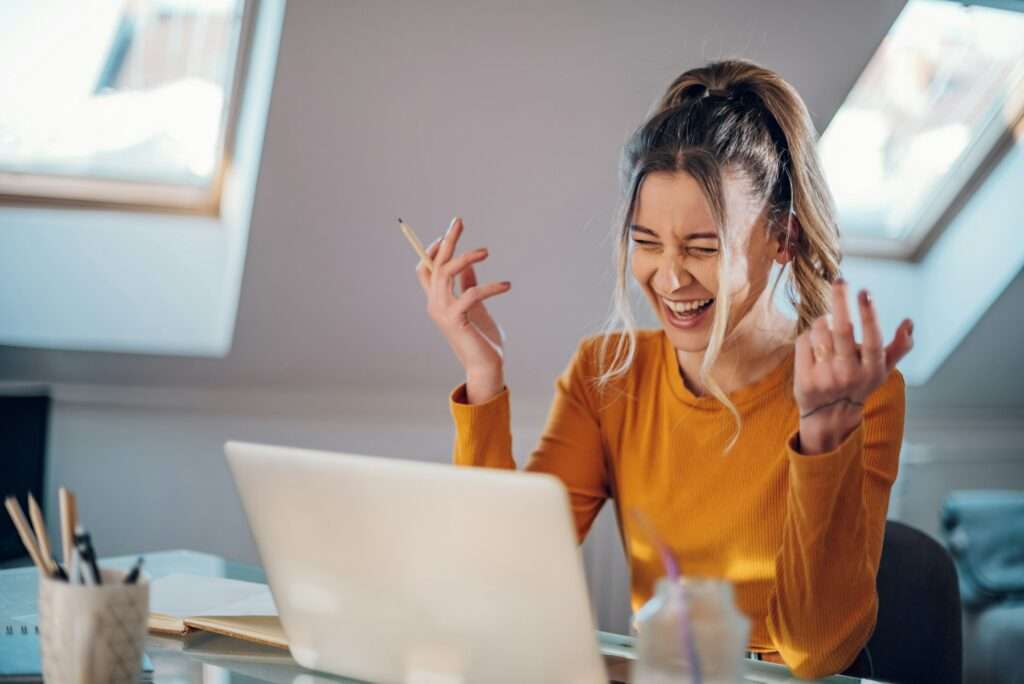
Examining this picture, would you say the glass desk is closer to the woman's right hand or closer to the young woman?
the young woman

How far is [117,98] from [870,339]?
2.03 meters

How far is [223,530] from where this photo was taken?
282cm

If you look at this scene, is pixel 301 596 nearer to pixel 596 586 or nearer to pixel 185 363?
pixel 185 363

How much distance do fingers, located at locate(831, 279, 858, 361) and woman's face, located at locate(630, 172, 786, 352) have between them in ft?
1.47

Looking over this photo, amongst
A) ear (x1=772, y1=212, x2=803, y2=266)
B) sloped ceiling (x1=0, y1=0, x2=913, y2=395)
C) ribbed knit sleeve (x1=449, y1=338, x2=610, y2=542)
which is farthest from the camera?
sloped ceiling (x1=0, y1=0, x2=913, y2=395)

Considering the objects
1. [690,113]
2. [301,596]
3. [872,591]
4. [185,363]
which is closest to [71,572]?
[301,596]

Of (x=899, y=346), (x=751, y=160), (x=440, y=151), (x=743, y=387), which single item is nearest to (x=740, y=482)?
(x=743, y=387)

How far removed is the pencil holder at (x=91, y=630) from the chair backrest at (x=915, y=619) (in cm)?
79

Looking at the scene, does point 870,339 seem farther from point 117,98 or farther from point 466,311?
point 117,98

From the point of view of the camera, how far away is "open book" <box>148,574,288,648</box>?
48.7 inches

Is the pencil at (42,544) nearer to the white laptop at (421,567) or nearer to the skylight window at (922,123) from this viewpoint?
the white laptop at (421,567)

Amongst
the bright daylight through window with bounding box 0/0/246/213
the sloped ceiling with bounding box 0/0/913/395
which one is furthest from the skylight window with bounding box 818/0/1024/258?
the bright daylight through window with bounding box 0/0/246/213

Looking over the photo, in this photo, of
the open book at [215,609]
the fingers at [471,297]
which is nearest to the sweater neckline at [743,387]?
the fingers at [471,297]

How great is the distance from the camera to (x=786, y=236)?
164cm
